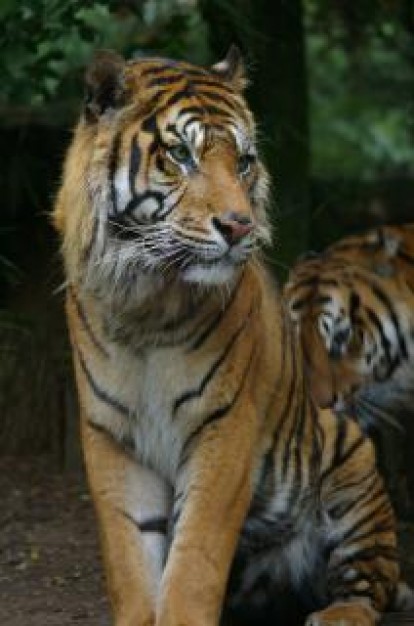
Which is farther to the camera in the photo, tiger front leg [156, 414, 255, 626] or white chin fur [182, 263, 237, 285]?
tiger front leg [156, 414, 255, 626]

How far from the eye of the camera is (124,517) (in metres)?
4.52

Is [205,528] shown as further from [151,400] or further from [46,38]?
[46,38]

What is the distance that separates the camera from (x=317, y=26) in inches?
335

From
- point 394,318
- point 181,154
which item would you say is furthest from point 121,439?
point 394,318

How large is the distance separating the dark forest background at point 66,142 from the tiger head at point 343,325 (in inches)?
9.7

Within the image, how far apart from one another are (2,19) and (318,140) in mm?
7425

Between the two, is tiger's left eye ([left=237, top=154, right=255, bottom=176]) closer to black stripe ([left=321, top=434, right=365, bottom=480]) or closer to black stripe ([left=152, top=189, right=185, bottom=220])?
black stripe ([left=152, top=189, right=185, bottom=220])

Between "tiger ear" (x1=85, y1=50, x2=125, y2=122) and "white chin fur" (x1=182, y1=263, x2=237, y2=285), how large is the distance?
503 mm

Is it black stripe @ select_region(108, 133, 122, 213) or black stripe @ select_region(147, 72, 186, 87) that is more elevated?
black stripe @ select_region(147, 72, 186, 87)

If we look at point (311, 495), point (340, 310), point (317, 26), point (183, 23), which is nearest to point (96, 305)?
point (311, 495)

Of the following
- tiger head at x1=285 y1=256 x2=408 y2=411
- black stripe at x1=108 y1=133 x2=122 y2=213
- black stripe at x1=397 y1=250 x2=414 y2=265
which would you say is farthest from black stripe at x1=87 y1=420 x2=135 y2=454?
black stripe at x1=397 y1=250 x2=414 y2=265

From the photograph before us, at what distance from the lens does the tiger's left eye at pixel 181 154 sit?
14.0ft

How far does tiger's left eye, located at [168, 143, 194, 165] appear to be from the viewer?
426 cm

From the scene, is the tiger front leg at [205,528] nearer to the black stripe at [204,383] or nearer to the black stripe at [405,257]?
the black stripe at [204,383]
